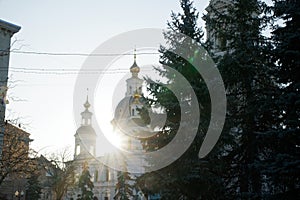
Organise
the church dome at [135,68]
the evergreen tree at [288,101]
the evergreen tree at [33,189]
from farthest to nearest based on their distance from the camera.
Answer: the church dome at [135,68], the evergreen tree at [33,189], the evergreen tree at [288,101]

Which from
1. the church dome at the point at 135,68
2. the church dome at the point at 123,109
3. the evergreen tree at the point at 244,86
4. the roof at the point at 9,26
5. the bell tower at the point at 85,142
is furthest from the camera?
the bell tower at the point at 85,142

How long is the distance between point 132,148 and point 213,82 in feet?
155

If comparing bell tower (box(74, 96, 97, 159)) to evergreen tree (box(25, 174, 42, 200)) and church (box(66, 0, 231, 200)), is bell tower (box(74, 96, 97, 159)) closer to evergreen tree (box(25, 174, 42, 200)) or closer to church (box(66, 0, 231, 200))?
church (box(66, 0, 231, 200))

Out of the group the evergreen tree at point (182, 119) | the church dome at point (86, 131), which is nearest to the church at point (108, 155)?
the church dome at point (86, 131)

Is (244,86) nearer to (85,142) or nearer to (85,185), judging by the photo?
(85,185)

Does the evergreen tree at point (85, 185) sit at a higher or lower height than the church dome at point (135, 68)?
lower

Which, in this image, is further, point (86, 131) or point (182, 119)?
point (86, 131)

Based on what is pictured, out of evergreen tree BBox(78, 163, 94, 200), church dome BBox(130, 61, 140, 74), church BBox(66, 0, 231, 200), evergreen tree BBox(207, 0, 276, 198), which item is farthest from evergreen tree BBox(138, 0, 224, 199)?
church dome BBox(130, 61, 140, 74)

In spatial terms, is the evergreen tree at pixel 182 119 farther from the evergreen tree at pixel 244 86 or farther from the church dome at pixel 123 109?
the church dome at pixel 123 109

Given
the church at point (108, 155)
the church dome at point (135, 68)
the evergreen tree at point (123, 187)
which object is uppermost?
the church dome at point (135, 68)

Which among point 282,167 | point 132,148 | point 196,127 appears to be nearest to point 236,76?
point 196,127

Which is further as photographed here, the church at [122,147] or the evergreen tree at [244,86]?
the church at [122,147]

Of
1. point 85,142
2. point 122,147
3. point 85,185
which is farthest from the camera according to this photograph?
point 85,142

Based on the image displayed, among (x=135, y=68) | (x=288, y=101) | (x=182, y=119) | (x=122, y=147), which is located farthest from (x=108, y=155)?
(x=288, y=101)
